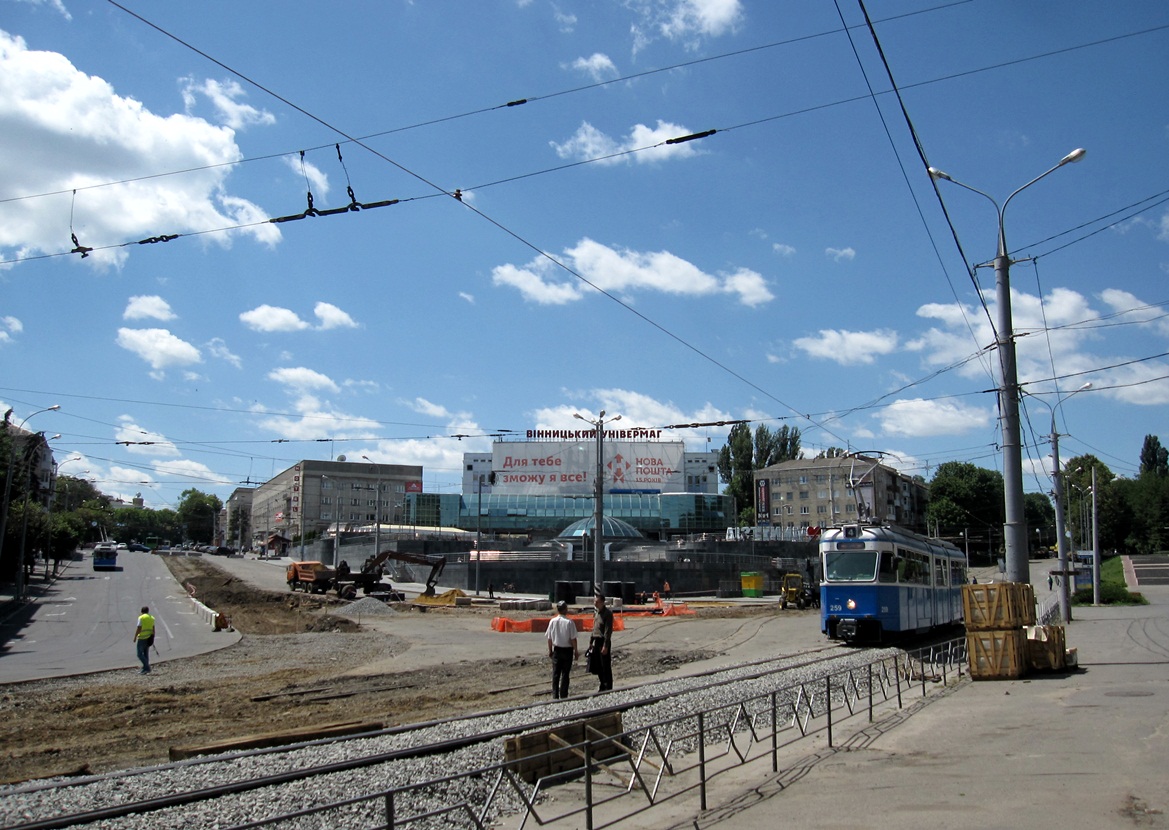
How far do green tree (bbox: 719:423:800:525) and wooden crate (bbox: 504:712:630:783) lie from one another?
99.8 meters

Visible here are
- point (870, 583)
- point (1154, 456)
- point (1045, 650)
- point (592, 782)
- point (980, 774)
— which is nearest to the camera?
point (592, 782)

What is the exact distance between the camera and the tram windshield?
76.1ft

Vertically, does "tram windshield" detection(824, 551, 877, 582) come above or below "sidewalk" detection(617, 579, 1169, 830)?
above

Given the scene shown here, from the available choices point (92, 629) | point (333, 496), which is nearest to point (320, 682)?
point (92, 629)

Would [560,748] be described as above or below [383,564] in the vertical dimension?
above

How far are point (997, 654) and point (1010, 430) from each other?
4798 millimetres

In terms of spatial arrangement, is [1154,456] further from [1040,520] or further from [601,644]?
[601,644]

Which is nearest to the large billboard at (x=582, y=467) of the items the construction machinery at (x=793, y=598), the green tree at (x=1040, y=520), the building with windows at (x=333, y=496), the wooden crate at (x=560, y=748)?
the building with windows at (x=333, y=496)

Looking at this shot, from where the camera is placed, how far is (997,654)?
17.9 metres

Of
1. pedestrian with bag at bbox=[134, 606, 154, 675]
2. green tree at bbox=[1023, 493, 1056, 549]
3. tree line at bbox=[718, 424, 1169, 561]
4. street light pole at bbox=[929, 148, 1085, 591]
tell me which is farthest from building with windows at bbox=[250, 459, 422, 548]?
street light pole at bbox=[929, 148, 1085, 591]

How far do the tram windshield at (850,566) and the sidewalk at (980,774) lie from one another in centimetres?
765

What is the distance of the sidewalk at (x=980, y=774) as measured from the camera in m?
7.82

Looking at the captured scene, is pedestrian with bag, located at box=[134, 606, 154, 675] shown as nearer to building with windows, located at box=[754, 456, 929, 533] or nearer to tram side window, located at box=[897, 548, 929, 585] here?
tram side window, located at box=[897, 548, 929, 585]

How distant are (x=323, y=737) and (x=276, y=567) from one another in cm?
8379
